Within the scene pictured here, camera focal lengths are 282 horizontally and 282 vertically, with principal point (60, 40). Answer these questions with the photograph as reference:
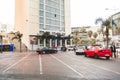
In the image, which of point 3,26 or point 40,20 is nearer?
point 40,20

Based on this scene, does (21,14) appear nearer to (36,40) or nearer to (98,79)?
(36,40)

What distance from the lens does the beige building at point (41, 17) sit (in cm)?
9425

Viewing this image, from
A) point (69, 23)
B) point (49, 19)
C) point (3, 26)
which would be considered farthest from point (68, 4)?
point (3, 26)

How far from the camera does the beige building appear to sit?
94.2 metres

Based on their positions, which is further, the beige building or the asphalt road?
the beige building

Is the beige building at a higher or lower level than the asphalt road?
higher

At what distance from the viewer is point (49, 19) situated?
105375mm

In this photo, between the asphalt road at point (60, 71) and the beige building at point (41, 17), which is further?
the beige building at point (41, 17)

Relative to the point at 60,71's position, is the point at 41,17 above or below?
above

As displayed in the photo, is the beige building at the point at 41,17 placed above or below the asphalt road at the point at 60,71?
above

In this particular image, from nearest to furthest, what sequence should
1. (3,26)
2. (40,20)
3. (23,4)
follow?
1. (23,4)
2. (40,20)
3. (3,26)

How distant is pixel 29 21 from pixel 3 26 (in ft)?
152

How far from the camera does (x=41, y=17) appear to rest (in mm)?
101375

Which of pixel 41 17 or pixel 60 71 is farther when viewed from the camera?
pixel 41 17
